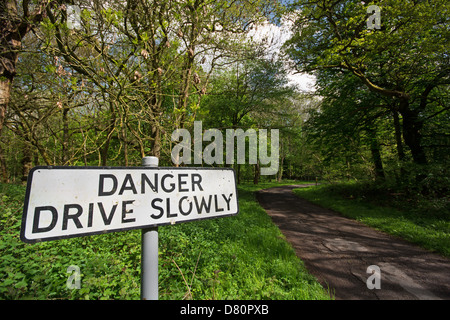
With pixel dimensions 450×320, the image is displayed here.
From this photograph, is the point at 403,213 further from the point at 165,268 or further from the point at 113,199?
the point at 113,199

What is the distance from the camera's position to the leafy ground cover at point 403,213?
177 inches

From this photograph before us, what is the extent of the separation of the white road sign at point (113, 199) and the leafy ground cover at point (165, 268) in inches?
27.7

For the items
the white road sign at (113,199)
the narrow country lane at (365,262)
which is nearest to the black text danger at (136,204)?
the white road sign at (113,199)

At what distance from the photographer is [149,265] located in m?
1.04

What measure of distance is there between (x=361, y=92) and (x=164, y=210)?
11.1 meters

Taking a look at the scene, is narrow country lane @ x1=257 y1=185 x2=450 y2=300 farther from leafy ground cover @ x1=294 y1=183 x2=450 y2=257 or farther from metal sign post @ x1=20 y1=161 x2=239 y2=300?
metal sign post @ x1=20 y1=161 x2=239 y2=300

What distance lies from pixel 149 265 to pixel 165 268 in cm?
225

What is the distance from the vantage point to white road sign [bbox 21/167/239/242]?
90 centimetres

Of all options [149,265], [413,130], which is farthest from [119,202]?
[413,130]

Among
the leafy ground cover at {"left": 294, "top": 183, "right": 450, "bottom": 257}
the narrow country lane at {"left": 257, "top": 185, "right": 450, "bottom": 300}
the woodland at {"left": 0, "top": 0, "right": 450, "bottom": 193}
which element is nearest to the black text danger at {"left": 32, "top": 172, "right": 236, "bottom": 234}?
the woodland at {"left": 0, "top": 0, "right": 450, "bottom": 193}

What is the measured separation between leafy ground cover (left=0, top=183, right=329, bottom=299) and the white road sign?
70cm

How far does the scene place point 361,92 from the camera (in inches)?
344
